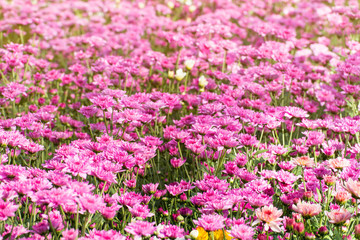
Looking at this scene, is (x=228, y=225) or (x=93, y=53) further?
(x=93, y=53)

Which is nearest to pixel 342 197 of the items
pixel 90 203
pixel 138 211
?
pixel 138 211

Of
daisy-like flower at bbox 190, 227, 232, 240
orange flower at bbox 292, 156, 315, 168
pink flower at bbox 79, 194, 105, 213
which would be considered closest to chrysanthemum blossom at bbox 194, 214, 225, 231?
daisy-like flower at bbox 190, 227, 232, 240

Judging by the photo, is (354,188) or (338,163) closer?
(354,188)

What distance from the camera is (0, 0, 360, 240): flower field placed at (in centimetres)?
240

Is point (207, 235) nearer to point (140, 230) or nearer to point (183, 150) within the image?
point (140, 230)

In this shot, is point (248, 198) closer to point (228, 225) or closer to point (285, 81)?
point (228, 225)

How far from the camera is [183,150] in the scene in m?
3.95

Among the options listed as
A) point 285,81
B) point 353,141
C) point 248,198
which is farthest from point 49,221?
point 285,81

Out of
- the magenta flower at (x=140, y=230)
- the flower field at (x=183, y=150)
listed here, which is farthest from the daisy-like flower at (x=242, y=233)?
the magenta flower at (x=140, y=230)

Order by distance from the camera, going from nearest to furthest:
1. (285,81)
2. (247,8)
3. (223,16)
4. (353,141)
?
1. (353,141)
2. (285,81)
3. (223,16)
4. (247,8)

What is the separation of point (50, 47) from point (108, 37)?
45.6 inches

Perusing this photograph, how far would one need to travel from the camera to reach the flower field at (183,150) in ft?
7.86

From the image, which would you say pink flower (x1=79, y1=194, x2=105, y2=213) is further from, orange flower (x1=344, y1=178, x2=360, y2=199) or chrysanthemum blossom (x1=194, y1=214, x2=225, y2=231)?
orange flower (x1=344, y1=178, x2=360, y2=199)

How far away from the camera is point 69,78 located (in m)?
4.91
